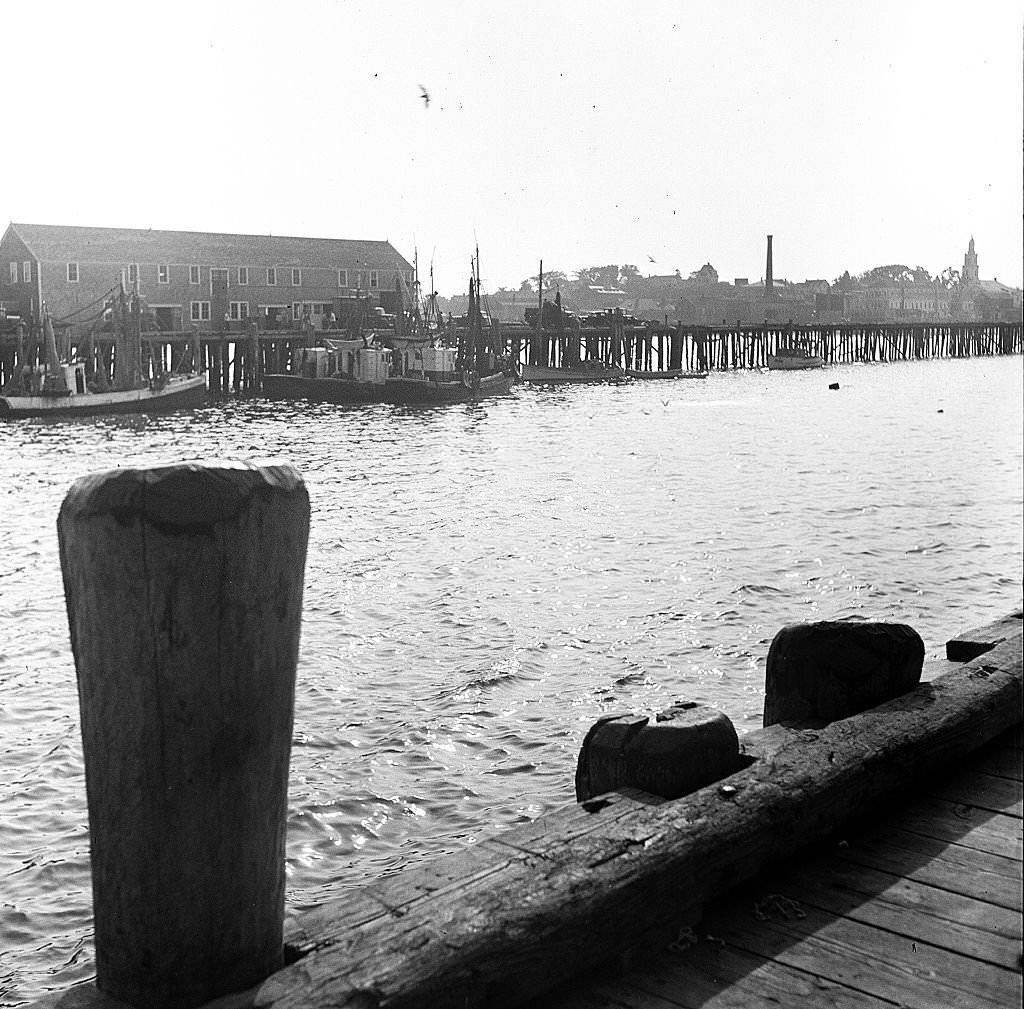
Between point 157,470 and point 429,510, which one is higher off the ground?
point 157,470

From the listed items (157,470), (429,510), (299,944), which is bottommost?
(429,510)

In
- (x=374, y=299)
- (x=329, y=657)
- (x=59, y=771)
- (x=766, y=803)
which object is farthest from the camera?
(x=374, y=299)

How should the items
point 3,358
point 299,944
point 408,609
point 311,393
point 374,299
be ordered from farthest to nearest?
1. point 374,299
2. point 311,393
3. point 3,358
4. point 408,609
5. point 299,944

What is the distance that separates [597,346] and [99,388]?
40.0m

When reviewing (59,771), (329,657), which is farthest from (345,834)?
(329,657)

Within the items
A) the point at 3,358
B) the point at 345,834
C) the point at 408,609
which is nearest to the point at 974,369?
the point at 3,358

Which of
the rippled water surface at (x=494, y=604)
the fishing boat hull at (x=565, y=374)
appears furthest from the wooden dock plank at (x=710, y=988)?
the fishing boat hull at (x=565, y=374)

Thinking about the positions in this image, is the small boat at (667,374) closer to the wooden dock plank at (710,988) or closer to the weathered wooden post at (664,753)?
the weathered wooden post at (664,753)

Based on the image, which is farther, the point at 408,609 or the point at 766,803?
the point at 408,609

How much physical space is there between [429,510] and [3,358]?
39.5 meters

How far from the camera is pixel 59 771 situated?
28.3 ft

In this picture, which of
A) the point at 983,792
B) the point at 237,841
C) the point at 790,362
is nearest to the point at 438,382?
the point at 790,362

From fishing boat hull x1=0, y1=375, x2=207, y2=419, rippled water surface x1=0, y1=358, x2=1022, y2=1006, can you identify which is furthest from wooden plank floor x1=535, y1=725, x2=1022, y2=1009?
fishing boat hull x1=0, y1=375, x2=207, y2=419

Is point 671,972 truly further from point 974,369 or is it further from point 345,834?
point 974,369
